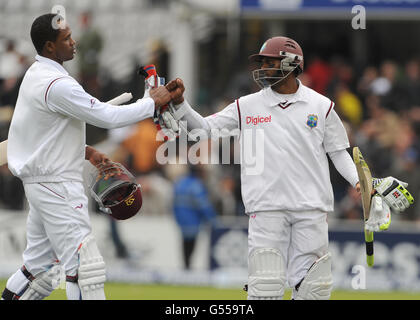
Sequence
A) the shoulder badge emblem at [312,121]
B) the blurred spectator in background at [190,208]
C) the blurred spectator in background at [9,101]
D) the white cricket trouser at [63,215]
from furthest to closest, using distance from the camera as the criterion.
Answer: the blurred spectator in background at [9,101] < the blurred spectator in background at [190,208] < the shoulder badge emblem at [312,121] < the white cricket trouser at [63,215]

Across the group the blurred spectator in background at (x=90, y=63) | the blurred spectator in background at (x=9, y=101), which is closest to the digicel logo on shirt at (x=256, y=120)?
the blurred spectator in background at (x=9, y=101)

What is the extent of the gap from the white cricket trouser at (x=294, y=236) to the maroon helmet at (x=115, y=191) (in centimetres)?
103

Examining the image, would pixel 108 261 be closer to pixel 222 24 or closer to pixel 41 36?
pixel 222 24

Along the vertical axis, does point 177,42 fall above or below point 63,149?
above

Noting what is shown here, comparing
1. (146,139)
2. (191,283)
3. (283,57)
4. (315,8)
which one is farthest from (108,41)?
(283,57)

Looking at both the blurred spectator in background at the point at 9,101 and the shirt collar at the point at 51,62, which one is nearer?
the shirt collar at the point at 51,62

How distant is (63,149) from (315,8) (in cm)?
936

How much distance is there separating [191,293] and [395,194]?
6077 mm

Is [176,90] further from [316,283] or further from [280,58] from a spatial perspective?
[316,283]

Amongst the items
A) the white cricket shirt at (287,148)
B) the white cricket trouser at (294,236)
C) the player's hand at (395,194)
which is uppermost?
the white cricket shirt at (287,148)

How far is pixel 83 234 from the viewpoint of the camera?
7.31 m

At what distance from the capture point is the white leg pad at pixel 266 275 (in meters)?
7.58

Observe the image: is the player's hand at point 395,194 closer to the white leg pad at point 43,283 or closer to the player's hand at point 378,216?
the player's hand at point 378,216
